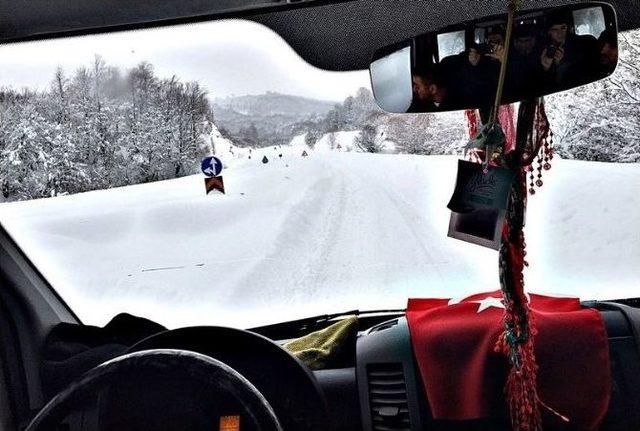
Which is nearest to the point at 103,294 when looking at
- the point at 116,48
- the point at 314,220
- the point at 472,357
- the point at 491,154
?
the point at 314,220

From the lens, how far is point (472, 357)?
2.85 metres

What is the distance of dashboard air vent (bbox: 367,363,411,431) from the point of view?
2.87m

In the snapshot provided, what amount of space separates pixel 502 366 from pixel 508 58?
0.91 metres

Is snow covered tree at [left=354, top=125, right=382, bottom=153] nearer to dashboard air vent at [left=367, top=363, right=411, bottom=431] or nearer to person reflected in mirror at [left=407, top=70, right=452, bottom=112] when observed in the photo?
person reflected in mirror at [left=407, top=70, right=452, bottom=112]

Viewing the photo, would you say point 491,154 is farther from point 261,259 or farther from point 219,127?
point 261,259

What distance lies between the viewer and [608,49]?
246 centimetres

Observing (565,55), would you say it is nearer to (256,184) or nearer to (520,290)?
(520,290)

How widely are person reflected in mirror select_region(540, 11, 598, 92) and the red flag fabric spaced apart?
2.43ft

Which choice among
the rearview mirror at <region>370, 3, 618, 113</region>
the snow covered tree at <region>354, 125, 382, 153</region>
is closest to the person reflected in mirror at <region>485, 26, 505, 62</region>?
the rearview mirror at <region>370, 3, 618, 113</region>

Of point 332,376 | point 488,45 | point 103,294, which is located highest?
point 488,45

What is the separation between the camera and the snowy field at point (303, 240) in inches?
123

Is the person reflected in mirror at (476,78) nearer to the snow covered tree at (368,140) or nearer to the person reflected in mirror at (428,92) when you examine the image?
the person reflected in mirror at (428,92)

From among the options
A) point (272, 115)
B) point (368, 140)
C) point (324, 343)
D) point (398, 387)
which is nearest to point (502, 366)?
point (398, 387)

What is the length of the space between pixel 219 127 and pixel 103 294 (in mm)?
856
